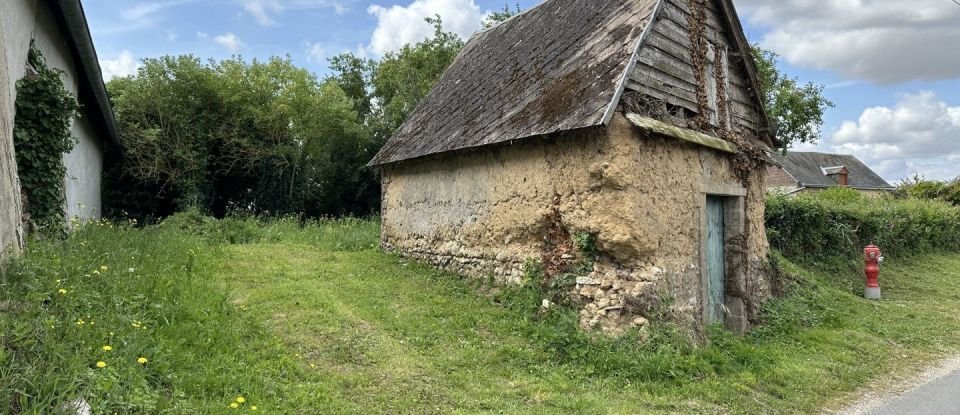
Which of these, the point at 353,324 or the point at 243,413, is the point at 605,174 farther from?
the point at 243,413

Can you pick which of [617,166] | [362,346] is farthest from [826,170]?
[362,346]

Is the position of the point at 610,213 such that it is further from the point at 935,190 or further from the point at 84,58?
the point at 935,190

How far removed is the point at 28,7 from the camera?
7824mm

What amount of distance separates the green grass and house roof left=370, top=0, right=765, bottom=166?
8.67 ft

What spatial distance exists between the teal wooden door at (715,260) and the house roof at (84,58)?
10.1 metres

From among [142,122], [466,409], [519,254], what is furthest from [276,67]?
[466,409]

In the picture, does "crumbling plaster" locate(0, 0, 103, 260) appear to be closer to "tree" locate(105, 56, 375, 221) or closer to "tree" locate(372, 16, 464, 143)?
"tree" locate(105, 56, 375, 221)

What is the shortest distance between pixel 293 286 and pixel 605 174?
16.6ft

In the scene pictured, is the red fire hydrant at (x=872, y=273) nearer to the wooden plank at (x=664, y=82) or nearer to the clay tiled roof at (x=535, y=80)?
the wooden plank at (x=664, y=82)

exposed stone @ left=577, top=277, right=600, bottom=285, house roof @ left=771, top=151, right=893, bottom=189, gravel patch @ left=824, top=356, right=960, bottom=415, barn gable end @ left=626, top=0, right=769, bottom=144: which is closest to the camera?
gravel patch @ left=824, top=356, right=960, bottom=415

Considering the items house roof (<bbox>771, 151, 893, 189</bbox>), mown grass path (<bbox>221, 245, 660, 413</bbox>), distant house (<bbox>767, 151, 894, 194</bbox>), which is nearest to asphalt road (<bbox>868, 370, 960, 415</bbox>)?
mown grass path (<bbox>221, 245, 660, 413</bbox>)

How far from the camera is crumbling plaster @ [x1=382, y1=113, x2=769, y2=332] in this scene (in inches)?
287

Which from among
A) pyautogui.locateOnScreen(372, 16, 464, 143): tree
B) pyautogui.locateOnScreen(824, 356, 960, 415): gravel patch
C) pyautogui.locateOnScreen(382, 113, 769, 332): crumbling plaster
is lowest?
pyautogui.locateOnScreen(824, 356, 960, 415): gravel patch

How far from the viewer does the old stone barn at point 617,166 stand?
7371 mm
